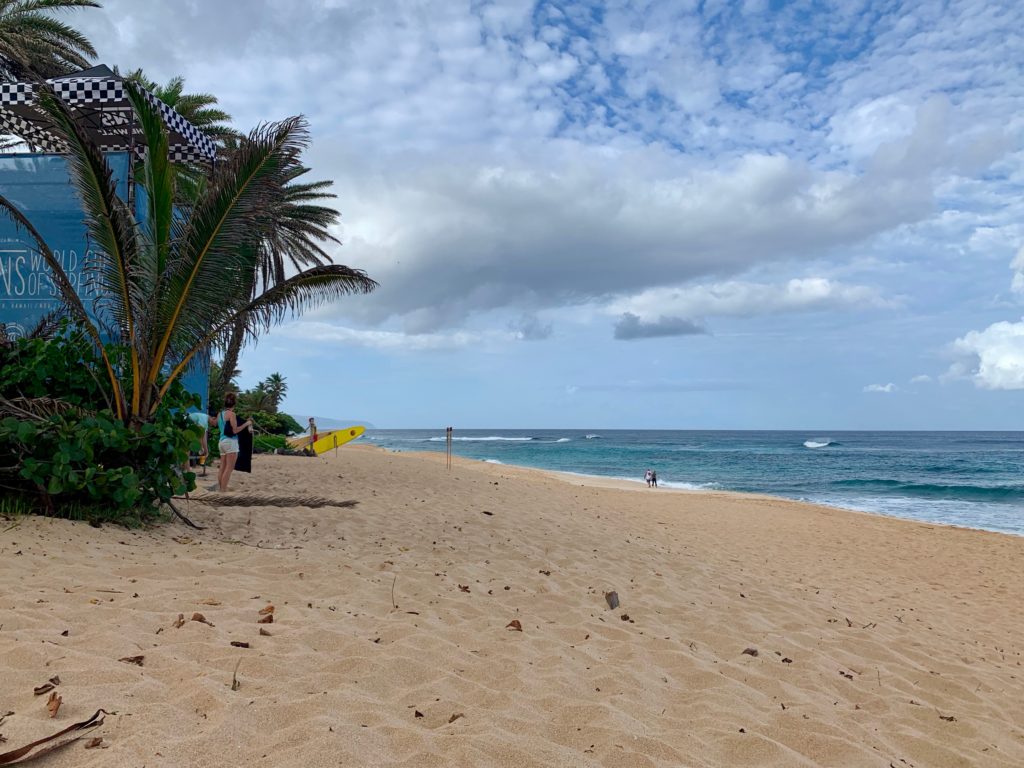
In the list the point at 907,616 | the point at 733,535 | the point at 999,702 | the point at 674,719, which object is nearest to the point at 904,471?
the point at 733,535

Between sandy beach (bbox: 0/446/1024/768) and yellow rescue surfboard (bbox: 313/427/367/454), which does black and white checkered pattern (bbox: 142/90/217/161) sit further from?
yellow rescue surfboard (bbox: 313/427/367/454)

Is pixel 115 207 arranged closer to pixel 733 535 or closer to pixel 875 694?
pixel 875 694

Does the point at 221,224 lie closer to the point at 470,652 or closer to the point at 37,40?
the point at 470,652

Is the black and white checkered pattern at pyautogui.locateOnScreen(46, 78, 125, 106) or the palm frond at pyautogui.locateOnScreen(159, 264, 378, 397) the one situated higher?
the black and white checkered pattern at pyautogui.locateOnScreen(46, 78, 125, 106)

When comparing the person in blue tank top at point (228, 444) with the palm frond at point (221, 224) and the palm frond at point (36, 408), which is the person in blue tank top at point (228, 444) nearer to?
the palm frond at point (221, 224)

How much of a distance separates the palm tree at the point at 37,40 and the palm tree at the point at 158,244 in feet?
34.7

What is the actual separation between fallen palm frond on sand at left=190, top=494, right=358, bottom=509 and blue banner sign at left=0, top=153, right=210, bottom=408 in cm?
203

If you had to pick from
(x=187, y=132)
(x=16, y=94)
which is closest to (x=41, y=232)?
(x=16, y=94)

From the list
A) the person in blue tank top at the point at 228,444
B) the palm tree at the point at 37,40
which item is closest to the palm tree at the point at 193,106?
the palm tree at the point at 37,40

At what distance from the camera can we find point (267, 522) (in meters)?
6.75

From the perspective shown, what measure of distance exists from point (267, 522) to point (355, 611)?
320 cm

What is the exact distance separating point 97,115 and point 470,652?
10.4 metres

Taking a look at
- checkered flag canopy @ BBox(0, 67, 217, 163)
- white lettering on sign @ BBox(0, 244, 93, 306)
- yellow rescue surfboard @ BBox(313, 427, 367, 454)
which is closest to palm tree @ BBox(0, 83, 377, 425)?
checkered flag canopy @ BBox(0, 67, 217, 163)

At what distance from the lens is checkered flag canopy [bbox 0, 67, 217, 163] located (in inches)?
322
